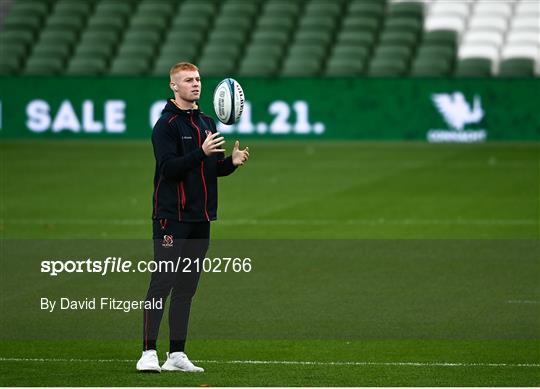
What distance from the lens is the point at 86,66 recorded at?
36344 mm

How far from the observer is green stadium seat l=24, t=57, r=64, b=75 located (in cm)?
3606

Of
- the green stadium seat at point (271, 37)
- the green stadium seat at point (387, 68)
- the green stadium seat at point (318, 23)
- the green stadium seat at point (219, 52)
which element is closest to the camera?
the green stadium seat at point (387, 68)

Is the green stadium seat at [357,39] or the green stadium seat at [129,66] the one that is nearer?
the green stadium seat at [129,66]

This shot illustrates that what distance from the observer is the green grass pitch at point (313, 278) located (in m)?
10.6

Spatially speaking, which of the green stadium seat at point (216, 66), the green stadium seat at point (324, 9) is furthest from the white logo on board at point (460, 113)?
the green stadium seat at point (324, 9)

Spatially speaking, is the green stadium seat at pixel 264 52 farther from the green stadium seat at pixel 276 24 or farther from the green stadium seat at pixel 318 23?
the green stadium seat at pixel 318 23

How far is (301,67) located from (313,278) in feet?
68.1

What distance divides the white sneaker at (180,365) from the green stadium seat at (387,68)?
24795 mm

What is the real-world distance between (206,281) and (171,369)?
464 centimetres

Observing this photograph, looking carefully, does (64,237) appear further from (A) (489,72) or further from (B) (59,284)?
(A) (489,72)

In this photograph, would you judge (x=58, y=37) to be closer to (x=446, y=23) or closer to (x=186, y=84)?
(x=446, y=23)

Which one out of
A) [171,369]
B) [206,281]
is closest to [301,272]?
[206,281]

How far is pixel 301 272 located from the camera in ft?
50.6

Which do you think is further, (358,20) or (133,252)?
(358,20)
